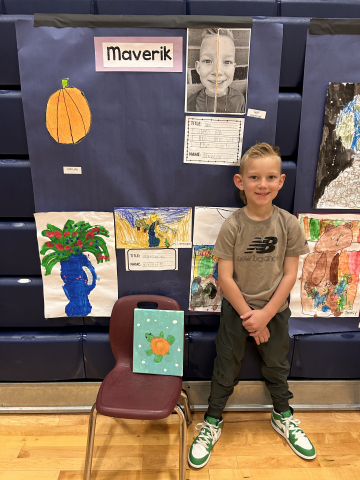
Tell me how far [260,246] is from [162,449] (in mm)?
1035

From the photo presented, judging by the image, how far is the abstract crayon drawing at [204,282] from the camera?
1.57 metres

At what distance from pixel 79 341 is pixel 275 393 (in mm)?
979

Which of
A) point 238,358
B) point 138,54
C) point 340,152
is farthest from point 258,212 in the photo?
point 138,54

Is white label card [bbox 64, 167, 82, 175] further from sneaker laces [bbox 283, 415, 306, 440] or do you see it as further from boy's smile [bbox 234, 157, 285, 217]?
sneaker laces [bbox 283, 415, 306, 440]

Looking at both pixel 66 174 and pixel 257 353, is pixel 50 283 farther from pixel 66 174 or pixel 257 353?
pixel 257 353

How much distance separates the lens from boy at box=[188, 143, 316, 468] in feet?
4.41

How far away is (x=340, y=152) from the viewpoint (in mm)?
1453

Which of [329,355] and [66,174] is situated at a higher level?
[66,174]

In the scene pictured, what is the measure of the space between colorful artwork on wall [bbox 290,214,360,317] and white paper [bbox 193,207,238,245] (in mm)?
362

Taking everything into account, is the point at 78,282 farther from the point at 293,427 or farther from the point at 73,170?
the point at 293,427

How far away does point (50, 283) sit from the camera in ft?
5.20

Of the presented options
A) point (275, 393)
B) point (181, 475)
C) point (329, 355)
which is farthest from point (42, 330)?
point (329, 355)

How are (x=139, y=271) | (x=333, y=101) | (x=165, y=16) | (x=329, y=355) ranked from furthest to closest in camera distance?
(x=329, y=355) < (x=139, y=271) < (x=333, y=101) < (x=165, y=16)

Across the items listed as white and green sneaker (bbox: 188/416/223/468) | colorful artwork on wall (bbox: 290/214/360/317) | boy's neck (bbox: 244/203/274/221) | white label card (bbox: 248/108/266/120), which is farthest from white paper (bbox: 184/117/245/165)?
white and green sneaker (bbox: 188/416/223/468)
